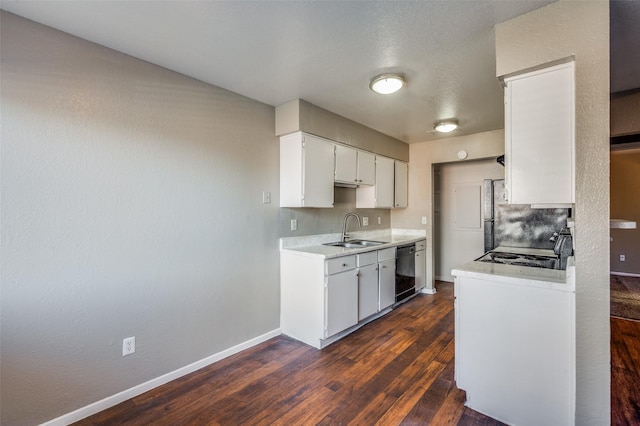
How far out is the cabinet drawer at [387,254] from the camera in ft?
11.1

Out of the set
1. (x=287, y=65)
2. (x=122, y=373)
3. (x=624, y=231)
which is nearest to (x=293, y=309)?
(x=122, y=373)

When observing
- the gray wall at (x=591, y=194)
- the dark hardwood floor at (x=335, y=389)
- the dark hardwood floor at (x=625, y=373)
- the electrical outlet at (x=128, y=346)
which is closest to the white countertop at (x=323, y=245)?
the dark hardwood floor at (x=335, y=389)

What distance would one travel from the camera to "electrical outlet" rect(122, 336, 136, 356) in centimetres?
200

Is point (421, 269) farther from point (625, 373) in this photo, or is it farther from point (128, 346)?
point (128, 346)

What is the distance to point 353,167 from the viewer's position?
3531mm

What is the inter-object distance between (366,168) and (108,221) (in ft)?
9.05

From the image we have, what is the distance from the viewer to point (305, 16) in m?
1.63

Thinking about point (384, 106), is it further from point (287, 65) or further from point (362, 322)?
point (362, 322)

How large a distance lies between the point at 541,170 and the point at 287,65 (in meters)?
1.78

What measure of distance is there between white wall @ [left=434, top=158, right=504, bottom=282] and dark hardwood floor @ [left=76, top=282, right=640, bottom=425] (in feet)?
6.65

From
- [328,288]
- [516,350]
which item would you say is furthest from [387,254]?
[516,350]

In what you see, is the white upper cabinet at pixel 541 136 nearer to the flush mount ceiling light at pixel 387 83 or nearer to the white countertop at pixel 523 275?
the white countertop at pixel 523 275

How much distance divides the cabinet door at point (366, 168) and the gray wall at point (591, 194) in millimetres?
2247

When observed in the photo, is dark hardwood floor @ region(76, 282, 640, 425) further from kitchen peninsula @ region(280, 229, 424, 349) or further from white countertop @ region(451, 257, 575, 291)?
white countertop @ region(451, 257, 575, 291)
